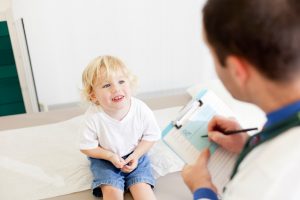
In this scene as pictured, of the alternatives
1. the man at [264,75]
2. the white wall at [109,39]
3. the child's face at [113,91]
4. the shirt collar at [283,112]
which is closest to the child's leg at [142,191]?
the child's face at [113,91]

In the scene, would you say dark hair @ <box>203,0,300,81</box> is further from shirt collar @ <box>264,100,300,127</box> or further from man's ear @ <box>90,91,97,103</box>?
man's ear @ <box>90,91,97,103</box>

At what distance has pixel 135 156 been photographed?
1300mm

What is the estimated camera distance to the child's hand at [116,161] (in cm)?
126

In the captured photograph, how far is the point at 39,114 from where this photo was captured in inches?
68.8

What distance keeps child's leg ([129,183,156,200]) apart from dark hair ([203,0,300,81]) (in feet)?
2.47

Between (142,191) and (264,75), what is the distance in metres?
0.77

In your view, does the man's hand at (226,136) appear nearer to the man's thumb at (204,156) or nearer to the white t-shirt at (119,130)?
the man's thumb at (204,156)

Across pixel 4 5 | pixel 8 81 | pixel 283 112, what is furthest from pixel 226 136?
pixel 8 81

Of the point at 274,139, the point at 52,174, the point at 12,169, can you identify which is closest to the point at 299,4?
the point at 274,139

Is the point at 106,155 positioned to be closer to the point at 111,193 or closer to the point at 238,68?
the point at 111,193

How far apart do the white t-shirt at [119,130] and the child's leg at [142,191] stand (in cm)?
13

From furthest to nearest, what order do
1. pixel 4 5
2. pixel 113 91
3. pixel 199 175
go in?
pixel 4 5 → pixel 113 91 → pixel 199 175

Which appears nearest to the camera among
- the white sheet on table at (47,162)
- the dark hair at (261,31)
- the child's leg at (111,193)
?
the dark hair at (261,31)

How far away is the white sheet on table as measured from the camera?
132 cm
